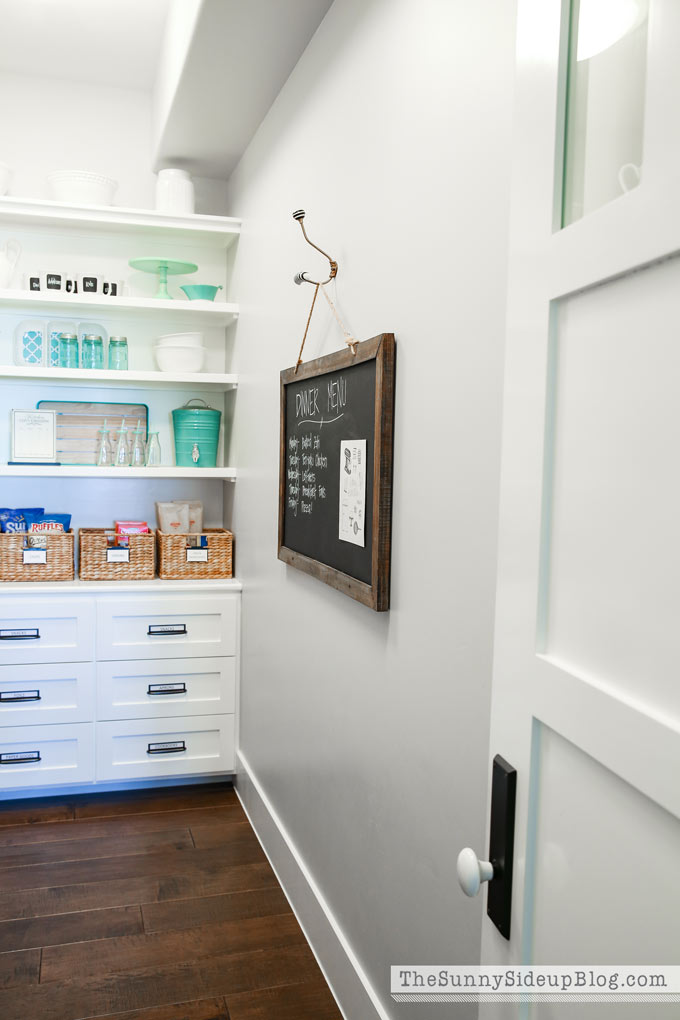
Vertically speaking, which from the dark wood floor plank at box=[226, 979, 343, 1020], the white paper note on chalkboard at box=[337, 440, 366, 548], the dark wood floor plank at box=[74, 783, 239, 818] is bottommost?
the dark wood floor plank at box=[74, 783, 239, 818]

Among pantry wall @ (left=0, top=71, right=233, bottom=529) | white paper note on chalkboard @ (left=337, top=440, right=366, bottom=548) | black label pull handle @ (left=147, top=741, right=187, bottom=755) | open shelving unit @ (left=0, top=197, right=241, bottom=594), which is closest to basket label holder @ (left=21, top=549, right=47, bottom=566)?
open shelving unit @ (left=0, top=197, right=241, bottom=594)

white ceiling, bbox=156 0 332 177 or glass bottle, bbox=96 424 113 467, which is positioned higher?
white ceiling, bbox=156 0 332 177

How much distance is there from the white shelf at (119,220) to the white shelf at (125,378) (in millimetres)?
587

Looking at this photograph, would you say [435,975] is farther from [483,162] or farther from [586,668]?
[483,162]

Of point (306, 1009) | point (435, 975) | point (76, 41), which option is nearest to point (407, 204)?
point (435, 975)

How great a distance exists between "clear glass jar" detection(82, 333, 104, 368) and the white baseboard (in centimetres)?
174

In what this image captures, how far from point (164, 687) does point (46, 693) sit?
45cm

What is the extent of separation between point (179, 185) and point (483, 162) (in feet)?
7.65

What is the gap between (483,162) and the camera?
1371 mm

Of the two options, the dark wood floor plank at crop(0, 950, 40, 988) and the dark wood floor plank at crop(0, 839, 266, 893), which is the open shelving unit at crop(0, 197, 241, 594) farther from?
the dark wood floor plank at crop(0, 950, 40, 988)

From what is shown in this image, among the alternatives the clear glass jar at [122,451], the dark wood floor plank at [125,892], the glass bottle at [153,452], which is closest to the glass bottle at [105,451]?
the clear glass jar at [122,451]

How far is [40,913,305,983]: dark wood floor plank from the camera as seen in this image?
2.19 meters

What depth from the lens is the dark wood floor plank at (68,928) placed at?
2.29 meters

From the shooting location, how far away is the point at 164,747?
130 inches
